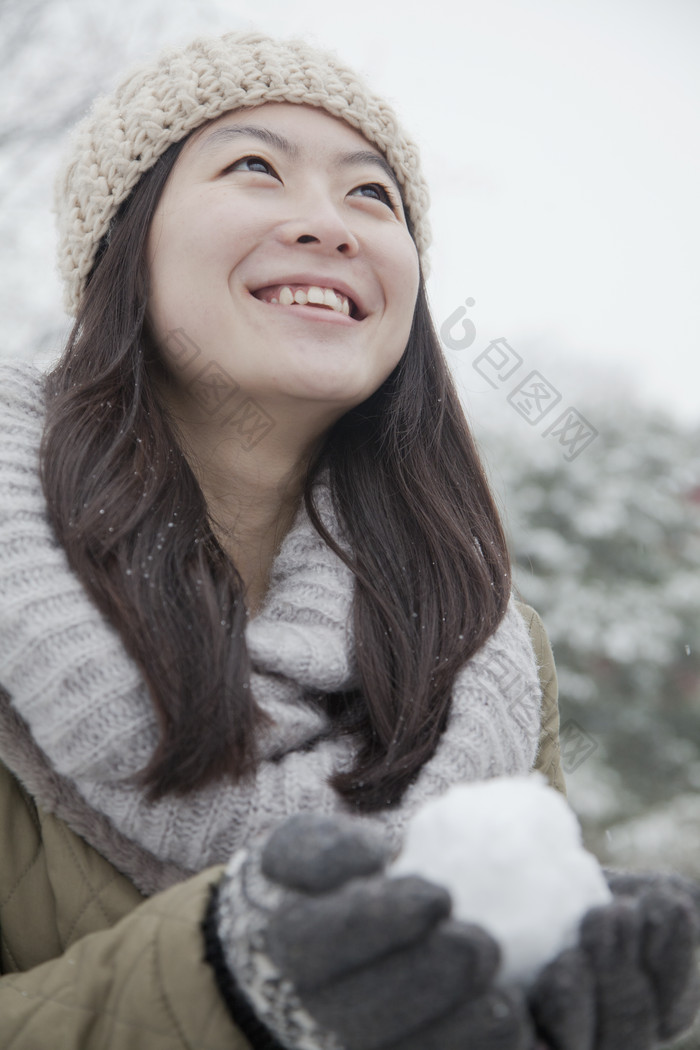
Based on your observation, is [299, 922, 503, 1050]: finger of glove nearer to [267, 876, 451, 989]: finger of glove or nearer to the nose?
[267, 876, 451, 989]: finger of glove

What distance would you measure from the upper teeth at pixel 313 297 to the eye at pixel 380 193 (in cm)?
27

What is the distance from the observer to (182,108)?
1587 millimetres

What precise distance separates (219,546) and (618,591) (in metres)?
4.44

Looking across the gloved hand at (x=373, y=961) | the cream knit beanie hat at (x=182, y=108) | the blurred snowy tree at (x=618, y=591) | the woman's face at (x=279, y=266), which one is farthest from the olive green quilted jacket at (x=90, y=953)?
the blurred snowy tree at (x=618, y=591)

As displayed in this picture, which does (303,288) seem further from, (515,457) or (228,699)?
(515,457)

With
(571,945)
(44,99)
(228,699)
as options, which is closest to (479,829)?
(571,945)

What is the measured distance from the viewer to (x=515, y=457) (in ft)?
18.7

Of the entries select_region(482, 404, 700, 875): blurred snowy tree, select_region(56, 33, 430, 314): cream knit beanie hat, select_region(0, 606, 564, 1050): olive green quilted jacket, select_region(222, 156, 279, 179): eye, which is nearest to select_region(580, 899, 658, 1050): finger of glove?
select_region(0, 606, 564, 1050): olive green quilted jacket

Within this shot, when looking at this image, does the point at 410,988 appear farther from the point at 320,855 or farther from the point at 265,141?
the point at 265,141

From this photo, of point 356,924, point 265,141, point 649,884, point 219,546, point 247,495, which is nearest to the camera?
point 356,924

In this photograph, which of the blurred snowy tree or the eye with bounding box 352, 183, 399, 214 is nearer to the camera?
the eye with bounding box 352, 183, 399, 214

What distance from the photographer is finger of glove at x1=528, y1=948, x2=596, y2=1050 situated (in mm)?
738

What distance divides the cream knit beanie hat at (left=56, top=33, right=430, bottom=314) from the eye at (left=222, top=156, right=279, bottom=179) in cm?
13

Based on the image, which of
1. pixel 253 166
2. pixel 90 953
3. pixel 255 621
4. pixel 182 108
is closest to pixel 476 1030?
pixel 90 953
